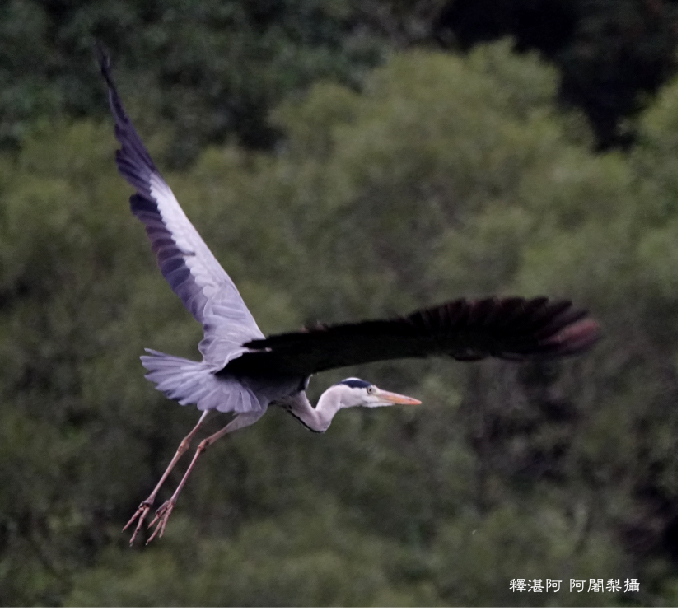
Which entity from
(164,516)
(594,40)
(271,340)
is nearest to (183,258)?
(164,516)

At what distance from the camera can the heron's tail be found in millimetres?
5746

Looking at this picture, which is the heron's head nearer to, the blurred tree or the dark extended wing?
the dark extended wing

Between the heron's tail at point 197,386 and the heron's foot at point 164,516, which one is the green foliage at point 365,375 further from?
the heron's tail at point 197,386

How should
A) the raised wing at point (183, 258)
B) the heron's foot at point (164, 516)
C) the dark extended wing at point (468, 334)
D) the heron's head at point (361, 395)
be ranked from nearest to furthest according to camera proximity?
the dark extended wing at point (468, 334), the heron's foot at point (164, 516), the raised wing at point (183, 258), the heron's head at point (361, 395)

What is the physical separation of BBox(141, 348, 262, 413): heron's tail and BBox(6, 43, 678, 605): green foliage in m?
5.30

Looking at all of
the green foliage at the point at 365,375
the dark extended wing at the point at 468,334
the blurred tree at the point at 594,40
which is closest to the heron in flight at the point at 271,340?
the dark extended wing at the point at 468,334

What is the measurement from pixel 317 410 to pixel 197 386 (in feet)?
4.25

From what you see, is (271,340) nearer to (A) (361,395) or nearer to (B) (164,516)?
(B) (164,516)

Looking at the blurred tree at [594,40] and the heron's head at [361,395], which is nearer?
the heron's head at [361,395]

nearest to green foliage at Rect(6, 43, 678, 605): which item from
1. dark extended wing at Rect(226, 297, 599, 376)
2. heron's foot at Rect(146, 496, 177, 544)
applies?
heron's foot at Rect(146, 496, 177, 544)

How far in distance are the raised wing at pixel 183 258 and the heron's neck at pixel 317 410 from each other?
1.23 ft

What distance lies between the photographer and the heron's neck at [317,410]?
22.5 ft

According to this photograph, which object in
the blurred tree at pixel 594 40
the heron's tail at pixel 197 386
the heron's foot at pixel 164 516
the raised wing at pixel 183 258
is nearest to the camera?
the heron's tail at pixel 197 386

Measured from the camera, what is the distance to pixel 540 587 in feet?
39.9
